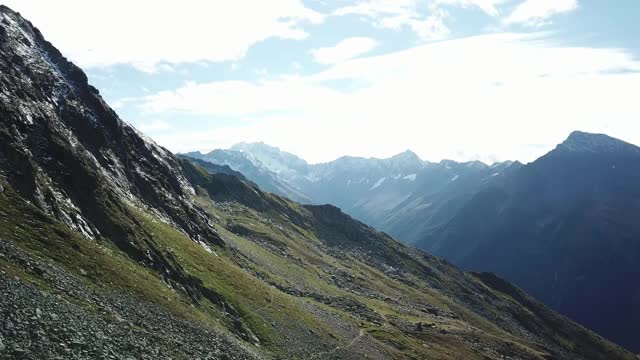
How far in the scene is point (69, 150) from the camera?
82.3 metres

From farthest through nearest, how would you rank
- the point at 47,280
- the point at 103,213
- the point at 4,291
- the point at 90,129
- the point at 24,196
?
the point at 90,129
the point at 103,213
the point at 24,196
the point at 47,280
the point at 4,291

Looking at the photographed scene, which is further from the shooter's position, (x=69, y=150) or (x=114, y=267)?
(x=69, y=150)

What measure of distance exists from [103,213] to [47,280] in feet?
95.3

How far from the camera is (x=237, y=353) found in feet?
201

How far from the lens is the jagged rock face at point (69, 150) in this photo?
71.1m

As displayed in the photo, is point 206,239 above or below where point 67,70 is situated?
below

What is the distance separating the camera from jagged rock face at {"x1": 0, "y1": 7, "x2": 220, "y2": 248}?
71.1 metres

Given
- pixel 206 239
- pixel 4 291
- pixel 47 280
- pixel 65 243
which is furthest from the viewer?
pixel 206 239

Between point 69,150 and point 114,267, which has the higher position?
point 69,150

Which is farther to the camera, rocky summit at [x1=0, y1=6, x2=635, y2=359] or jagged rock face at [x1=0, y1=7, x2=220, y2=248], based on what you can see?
jagged rock face at [x1=0, y1=7, x2=220, y2=248]

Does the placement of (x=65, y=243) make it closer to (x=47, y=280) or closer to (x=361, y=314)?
(x=47, y=280)

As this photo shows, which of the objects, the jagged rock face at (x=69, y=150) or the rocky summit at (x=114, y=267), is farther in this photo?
the jagged rock face at (x=69, y=150)

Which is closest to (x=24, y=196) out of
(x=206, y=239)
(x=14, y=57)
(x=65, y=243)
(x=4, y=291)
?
(x=65, y=243)

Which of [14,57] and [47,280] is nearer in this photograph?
[47,280]
